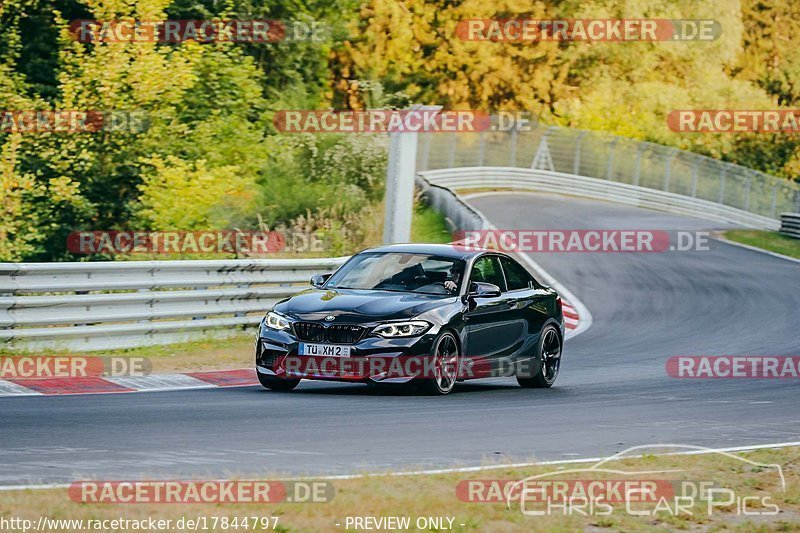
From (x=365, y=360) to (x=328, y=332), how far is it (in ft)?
1.43

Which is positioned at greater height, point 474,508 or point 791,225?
point 474,508

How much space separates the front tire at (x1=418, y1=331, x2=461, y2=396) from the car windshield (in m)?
0.63

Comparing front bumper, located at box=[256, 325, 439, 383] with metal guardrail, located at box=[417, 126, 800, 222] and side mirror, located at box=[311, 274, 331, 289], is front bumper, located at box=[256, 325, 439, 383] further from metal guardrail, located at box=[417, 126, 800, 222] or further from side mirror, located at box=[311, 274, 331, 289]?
metal guardrail, located at box=[417, 126, 800, 222]

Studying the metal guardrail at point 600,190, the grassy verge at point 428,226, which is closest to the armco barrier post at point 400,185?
the grassy verge at point 428,226

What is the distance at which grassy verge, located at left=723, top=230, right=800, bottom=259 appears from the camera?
38.3 m

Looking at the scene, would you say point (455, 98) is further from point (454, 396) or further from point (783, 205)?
point (454, 396)

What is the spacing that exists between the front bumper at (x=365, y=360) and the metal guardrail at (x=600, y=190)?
133 ft

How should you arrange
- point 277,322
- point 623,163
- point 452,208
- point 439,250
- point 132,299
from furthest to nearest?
point 623,163 < point 452,208 < point 132,299 < point 439,250 < point 277,322

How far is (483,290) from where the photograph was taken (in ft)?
44.9

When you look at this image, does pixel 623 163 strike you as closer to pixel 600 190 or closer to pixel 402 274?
pixel 600 190

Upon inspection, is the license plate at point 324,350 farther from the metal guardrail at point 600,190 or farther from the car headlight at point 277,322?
the metal guardrail at point 600,190

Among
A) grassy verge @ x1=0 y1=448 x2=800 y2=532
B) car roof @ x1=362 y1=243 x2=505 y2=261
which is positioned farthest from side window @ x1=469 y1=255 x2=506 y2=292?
grassy verge @ x1=0 y1=448 x2=800 y2=532

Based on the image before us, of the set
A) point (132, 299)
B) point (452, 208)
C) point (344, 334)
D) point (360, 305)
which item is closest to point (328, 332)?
point (344, 334)

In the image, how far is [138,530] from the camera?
21.5 ft
